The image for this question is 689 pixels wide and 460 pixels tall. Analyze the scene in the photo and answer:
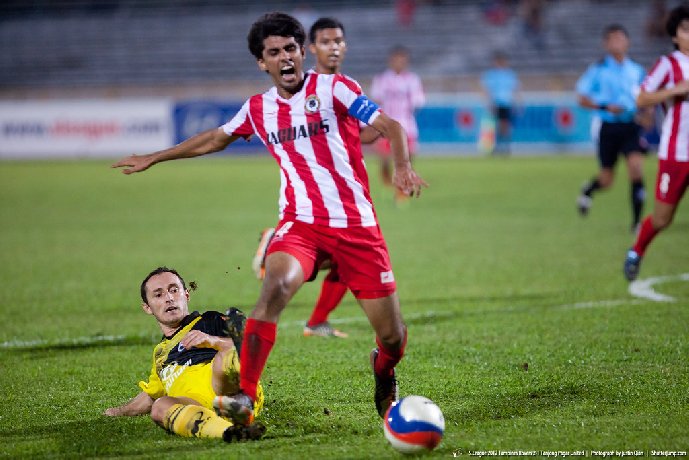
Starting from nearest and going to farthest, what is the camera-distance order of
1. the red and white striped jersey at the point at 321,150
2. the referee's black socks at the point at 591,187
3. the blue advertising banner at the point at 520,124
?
the red and white striped jersey at the point at 321,150
the referee's black socks at the point at 591,187
the blue advertising banner at the point at 520,124

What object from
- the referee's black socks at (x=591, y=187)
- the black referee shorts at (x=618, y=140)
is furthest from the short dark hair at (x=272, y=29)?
the referee's black socks at (x=591, y=187)

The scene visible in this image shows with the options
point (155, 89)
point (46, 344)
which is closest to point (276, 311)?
point (46, 344)

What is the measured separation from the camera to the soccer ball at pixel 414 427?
432 cm

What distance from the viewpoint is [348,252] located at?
4.79m

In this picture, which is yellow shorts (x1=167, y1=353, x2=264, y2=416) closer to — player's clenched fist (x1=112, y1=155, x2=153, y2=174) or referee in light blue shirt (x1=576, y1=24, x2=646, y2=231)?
player's clenched fist (x1=112, y1=155, x2=153, y2=174)

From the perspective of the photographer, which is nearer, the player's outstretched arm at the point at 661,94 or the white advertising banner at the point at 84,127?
the player's outstretched arm at the point at 661,94

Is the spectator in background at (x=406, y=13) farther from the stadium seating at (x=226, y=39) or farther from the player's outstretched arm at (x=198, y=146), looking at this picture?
the player's outstretched arm at (x=198, y=146)

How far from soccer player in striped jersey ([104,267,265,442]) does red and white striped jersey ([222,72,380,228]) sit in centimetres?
66

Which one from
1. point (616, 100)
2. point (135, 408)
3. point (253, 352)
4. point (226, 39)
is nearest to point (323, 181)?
point (253, 352)

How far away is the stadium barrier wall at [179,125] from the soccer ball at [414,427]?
23582 millimetres

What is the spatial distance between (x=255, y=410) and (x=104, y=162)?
24564 mm

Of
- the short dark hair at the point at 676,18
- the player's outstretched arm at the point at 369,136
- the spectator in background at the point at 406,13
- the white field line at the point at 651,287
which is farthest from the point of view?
the spectator in background at the point at 406,13

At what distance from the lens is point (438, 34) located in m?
33.3

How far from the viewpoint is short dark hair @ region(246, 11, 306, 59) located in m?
4.88
